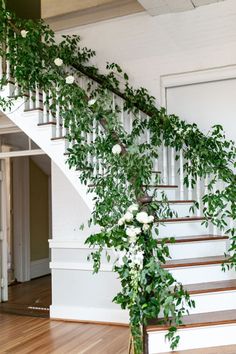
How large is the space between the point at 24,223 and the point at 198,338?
16.2 feet

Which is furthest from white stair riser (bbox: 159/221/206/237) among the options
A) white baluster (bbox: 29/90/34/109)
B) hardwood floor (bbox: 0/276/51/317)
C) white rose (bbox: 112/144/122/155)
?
hardwood floor (bbox: 0/276/51/317)

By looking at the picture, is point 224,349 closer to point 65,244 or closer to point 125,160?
point 125,160

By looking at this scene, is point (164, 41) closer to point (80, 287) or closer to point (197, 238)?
point (197, 238)

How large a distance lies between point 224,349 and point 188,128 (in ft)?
7.48

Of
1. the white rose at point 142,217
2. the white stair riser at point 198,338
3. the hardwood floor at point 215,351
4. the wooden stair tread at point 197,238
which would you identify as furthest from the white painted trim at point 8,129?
the hardwood floor at point 215,351

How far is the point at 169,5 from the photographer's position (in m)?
4.39

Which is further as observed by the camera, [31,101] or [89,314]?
[89,314]

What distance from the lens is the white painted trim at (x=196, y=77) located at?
14.1 feet

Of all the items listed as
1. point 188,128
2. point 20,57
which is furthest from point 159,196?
point 20,57

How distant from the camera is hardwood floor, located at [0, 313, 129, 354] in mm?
3679

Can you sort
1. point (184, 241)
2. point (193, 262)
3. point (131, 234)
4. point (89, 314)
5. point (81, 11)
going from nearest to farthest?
point (131, 234), point (193, 262), point (184, 241), point (89, 314), point (81, 11)

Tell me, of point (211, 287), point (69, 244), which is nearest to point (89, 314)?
point (69, 244)

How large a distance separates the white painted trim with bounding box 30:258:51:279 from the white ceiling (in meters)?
5.07

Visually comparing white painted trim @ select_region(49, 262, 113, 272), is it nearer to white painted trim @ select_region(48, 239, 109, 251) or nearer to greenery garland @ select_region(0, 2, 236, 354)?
white painted trim @ select_region(48, 239, 109, 251)
